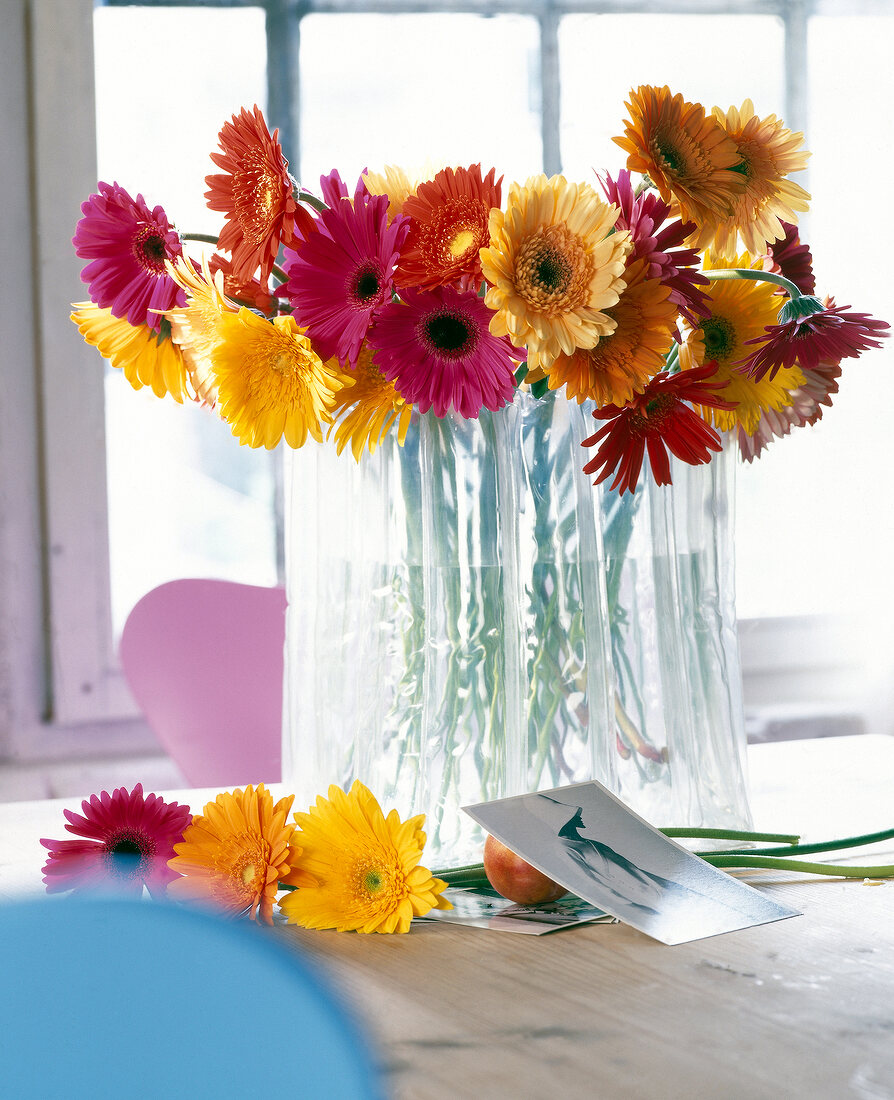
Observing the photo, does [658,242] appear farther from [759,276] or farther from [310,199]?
[310,199]

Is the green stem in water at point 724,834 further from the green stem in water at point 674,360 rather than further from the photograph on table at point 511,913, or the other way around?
the green stem in water at point 674,360

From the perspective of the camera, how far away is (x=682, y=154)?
62 cm

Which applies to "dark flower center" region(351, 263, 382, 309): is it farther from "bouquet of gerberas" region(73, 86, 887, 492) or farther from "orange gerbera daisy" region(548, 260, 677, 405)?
"orange gerbera daisy" region(548, 260, 677, 405)

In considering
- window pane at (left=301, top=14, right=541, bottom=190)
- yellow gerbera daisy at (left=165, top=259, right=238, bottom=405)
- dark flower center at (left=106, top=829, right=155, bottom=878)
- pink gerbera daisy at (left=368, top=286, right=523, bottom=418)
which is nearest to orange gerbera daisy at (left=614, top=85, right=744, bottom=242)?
pink gerbera daisy at (left=368, top=286, right=523, bottom=418)

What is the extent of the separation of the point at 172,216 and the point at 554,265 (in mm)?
1535

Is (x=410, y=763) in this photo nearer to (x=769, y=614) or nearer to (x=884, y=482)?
(x=769, y=614)

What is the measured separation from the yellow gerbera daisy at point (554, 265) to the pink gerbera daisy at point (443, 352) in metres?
0.04

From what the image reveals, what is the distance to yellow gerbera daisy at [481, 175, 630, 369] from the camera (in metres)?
0.56

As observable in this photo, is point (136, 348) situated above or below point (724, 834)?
above

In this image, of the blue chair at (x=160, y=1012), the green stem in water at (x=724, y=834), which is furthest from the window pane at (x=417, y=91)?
the blue chair at (x=160, y=1012)

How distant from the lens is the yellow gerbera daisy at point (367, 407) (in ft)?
2.05

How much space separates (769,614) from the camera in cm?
227

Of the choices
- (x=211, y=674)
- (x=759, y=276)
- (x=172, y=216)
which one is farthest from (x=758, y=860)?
(x=172, y=216)

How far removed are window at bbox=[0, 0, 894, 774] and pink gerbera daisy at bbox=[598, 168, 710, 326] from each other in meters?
1.45
